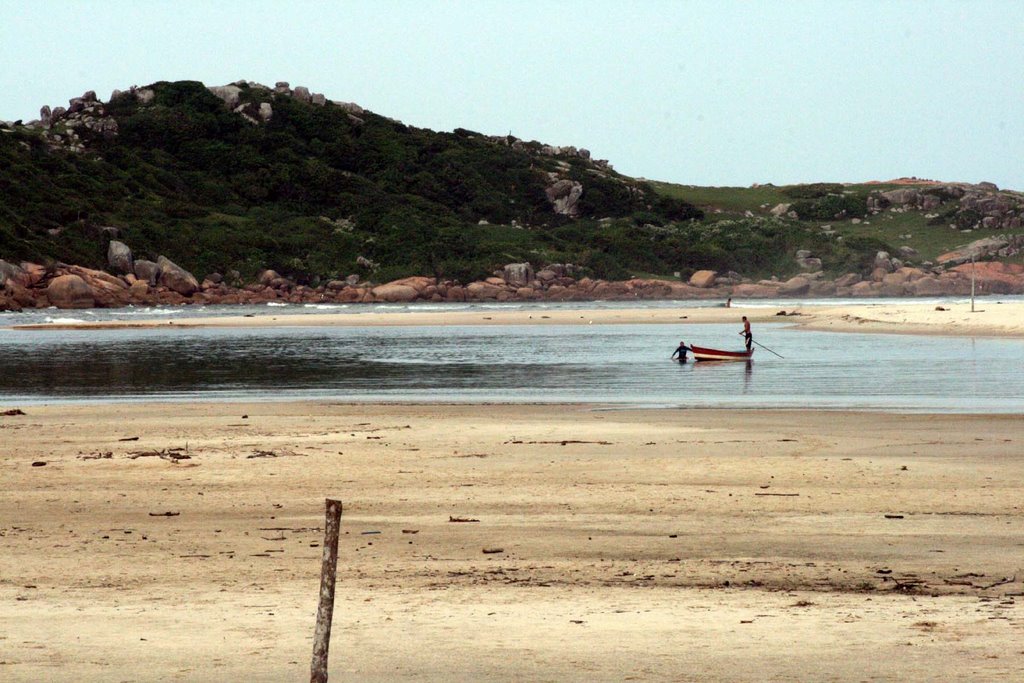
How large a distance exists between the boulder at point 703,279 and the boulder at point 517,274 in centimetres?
1904

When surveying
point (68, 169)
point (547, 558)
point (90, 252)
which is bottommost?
point (547, 558)

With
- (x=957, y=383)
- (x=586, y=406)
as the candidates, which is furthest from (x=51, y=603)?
(x=957, y=383)

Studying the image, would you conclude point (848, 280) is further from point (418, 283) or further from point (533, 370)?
point (533, 370)

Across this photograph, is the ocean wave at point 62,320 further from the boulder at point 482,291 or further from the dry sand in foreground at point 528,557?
the dry sand in foreground at point 528,557

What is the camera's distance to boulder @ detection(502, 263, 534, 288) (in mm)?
133375

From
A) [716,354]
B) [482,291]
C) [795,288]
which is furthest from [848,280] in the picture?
[716,354]

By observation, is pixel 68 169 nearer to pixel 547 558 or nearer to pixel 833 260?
pixel 833 260

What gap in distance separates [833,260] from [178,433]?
13971cm

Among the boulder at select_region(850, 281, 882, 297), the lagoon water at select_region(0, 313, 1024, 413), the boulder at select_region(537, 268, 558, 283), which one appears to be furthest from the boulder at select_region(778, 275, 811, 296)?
the lagoon water at select_region(0, 313, 1024, 413)

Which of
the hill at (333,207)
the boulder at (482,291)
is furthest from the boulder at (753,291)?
the boulder at (482,291)

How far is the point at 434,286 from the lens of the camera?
127 metres

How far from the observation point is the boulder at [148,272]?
116625mm

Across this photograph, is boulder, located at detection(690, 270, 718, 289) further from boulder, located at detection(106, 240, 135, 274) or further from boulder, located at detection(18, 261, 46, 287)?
boulder, located at detection(18, 261, 46, 287)

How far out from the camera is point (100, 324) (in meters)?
75.0
